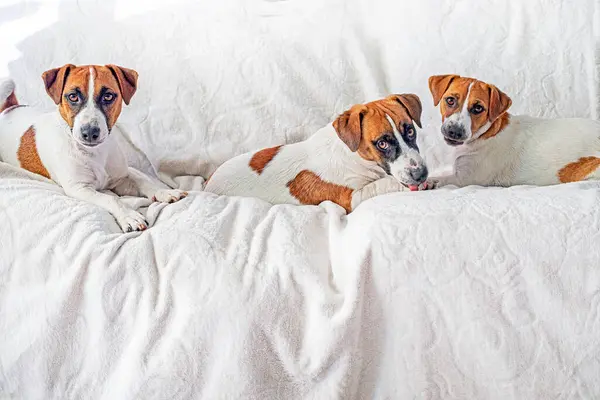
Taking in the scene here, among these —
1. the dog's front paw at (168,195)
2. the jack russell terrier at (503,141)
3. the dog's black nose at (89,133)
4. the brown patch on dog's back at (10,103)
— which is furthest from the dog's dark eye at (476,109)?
the brown patch on dog's back at (10,103)

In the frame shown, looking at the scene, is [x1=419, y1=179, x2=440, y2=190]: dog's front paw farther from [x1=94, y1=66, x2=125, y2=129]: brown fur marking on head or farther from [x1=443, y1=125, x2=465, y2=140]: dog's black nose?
[x1=94, y1=66, x2=125, y2=129]: brown fur marking on head

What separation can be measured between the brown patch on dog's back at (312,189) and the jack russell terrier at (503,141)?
183 mm

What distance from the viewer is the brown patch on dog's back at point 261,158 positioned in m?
1.29

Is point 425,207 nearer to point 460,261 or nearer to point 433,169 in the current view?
point 460,261

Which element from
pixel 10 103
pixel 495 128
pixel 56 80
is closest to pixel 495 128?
pixel 495 128

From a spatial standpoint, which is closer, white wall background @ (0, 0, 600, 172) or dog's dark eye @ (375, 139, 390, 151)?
dog's dark eye @ (375, 139, 390, 151)

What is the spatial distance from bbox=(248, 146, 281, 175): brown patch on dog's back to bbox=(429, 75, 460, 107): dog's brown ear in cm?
31

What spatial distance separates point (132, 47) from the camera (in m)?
1.49

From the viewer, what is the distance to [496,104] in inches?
49.1

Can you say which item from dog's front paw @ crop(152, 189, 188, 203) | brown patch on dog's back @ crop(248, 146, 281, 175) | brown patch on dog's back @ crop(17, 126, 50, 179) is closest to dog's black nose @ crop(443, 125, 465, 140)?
brown patch on dog's back @ crop(248, 146, 281, 175)

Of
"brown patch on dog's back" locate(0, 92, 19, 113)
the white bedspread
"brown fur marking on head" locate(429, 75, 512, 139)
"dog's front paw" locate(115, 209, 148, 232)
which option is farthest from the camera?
"brown patch on dog's back" locate(0, 92, 19, 113)

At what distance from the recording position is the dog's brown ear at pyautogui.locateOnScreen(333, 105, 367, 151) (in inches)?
47.6

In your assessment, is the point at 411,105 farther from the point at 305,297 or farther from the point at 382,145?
the point at 305,297

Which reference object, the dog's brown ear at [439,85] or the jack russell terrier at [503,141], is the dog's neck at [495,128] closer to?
the jack russell terrier at [503,141]
